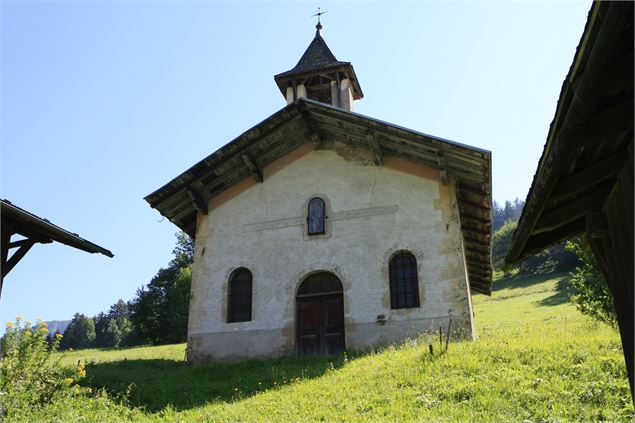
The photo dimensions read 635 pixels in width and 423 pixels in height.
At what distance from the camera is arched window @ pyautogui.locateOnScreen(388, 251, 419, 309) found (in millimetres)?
14408

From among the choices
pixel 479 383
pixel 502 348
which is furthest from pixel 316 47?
pixel 479 383

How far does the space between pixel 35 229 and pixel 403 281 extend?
9.66 meters

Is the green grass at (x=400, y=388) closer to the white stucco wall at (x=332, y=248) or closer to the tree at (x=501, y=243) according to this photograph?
the white stucco wall at (x=332, y=248)

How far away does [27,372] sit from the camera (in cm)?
926

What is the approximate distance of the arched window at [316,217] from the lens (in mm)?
15917

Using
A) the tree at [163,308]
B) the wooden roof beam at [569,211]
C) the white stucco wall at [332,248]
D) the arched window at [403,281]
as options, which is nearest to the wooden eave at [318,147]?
the white stucco wall at [332,248]

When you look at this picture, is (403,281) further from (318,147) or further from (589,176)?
(589,176)

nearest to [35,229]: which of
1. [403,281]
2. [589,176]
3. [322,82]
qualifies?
[589,176]

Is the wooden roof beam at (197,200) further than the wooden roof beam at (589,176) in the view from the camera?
Yes

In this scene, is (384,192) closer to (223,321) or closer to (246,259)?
(246,259)

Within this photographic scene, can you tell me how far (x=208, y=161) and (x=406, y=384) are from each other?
31.9 feet

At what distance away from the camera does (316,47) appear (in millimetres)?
23453

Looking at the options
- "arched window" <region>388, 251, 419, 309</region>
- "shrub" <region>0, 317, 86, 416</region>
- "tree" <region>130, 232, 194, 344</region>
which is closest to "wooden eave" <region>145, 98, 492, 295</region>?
"arched window" <region>388, 251, 419, 309</region>

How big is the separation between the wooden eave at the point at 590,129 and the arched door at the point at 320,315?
1016cm
